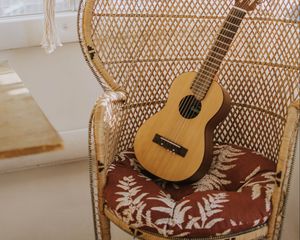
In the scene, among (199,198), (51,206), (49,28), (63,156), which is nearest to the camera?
(199,198)

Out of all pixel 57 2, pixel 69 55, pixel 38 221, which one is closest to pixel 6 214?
pixel 38 221

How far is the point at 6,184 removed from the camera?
215cm

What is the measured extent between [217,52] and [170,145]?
0.99ft

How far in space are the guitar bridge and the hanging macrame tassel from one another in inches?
24.2

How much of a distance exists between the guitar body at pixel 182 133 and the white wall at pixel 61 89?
65cm

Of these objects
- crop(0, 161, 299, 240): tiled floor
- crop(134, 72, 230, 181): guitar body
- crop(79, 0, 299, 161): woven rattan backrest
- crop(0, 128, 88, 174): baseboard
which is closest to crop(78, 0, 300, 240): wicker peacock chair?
crop(79, 0, 299, 161): woven rattan backrest

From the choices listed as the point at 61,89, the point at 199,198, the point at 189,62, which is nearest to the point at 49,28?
the point at 61,89

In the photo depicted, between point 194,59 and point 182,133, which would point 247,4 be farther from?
point 182,133

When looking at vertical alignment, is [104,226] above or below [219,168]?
below

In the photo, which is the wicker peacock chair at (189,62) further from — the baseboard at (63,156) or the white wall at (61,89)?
the baseboard at (63,156)

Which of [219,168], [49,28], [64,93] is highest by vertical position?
[49,28]

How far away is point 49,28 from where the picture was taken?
1934mm

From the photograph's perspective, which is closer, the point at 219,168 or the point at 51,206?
the point at 219,168

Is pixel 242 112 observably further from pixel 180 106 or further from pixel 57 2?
pixel 57 2
